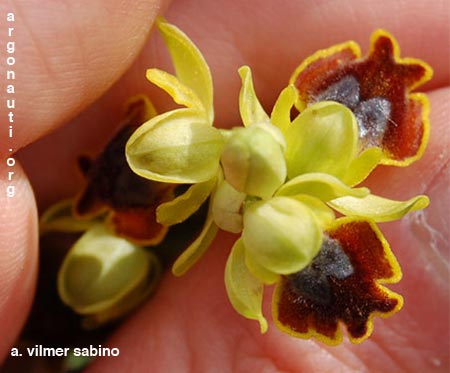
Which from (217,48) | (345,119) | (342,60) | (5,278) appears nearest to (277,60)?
(217,48)

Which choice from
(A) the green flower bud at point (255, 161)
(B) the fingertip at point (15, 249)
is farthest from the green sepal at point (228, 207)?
(B) the fingertip at point (15, 249)

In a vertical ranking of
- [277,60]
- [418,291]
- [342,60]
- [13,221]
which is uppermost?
[342,60]

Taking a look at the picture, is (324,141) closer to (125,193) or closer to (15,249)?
(125,193)

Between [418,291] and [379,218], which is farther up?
[379,218]

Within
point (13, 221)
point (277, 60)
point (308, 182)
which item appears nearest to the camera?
point (308, 182)

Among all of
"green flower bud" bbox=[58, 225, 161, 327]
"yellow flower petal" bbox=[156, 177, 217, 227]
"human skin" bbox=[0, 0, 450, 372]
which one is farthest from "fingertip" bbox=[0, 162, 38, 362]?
"yellow flower petal" bbox=[156, 177, 217, 227]

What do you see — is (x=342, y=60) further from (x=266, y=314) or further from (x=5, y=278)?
(x=5, y=278)

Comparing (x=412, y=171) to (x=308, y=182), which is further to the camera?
(x=412, y=171)
